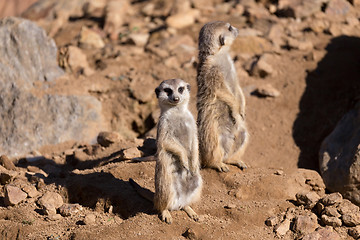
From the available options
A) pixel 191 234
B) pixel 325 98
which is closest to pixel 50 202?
pixel 191 234

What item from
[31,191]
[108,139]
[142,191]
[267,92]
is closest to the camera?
[142,191]

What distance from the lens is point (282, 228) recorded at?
3879mm

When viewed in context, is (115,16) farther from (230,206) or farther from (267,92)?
(230,206)

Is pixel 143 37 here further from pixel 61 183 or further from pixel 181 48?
pixel 61 183

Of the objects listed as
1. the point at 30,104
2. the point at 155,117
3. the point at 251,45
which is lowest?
the point at 155,117

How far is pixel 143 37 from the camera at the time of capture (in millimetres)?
7859

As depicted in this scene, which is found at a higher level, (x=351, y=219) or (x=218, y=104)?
(x=218, y=104)

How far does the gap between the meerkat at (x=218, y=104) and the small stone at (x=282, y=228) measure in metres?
0.90

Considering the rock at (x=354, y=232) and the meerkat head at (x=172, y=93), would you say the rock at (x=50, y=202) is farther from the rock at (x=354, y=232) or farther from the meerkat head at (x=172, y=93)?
the rock at (x=354, y=232)

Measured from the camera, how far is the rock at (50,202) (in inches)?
162

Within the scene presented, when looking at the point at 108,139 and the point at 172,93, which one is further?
the point at 108,139

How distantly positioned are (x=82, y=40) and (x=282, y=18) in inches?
121

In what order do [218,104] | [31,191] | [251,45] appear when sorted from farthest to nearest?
[251,45] → [218,104] → [31,191]

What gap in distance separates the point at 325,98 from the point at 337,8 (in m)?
2.30
